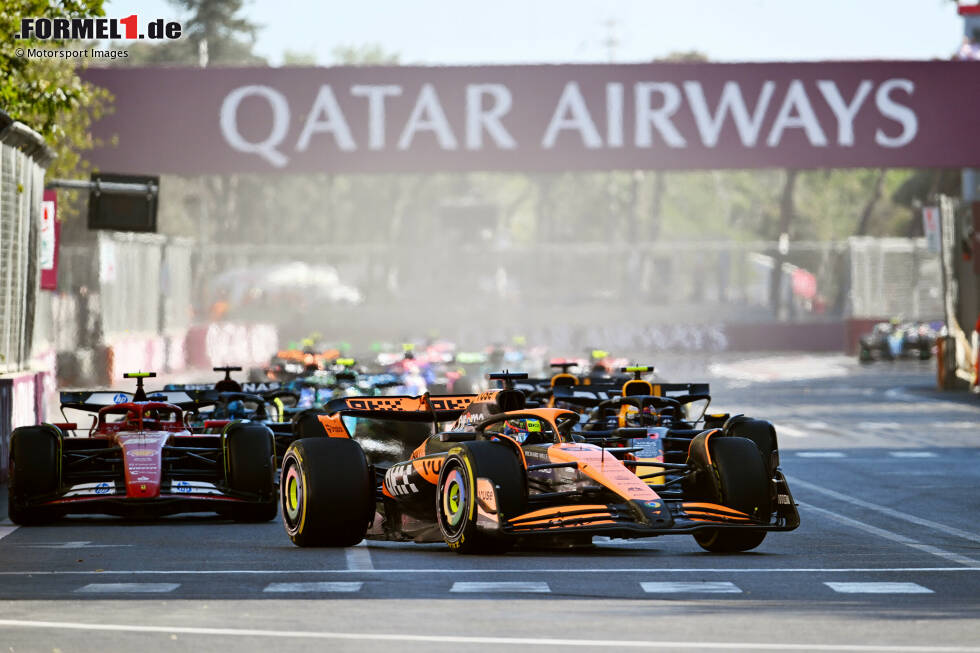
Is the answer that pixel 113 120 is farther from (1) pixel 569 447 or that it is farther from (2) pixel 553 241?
(2) pixel 553 241

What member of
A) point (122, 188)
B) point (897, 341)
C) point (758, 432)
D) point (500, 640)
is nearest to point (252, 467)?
point (758, 432)

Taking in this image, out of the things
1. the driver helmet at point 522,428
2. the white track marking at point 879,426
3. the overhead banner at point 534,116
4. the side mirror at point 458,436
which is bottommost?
the white track marking at point 879,426

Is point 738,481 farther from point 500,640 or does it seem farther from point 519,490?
point 500,640

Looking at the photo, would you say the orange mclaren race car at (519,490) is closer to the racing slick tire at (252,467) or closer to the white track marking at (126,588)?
the racing slick tire at (252,467)

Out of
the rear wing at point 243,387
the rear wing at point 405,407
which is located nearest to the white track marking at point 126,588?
the rear wing at point 405,407

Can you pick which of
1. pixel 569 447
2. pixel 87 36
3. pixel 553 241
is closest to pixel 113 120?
pixel 87 36

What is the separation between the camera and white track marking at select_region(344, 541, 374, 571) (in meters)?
13.4

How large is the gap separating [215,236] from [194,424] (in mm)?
104011

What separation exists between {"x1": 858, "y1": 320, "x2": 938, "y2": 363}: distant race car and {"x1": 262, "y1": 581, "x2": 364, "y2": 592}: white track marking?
5070cm

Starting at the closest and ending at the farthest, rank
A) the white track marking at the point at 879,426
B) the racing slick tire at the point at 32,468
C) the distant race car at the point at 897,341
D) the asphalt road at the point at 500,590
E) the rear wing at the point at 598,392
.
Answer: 1. the asphalt road at the point at 500,590
2. the racing slick tire at the point at 32,468
3. the rear wing at the point at 598,392
4. the white track marking at the point at 879,426
5. the distant race car at the point at 897,341

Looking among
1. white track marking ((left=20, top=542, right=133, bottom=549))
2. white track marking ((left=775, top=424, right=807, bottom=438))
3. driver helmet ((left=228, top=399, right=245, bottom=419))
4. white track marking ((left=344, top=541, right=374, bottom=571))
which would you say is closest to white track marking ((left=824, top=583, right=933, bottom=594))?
white track marking ((left=344, top=541, right=374, bottom=571))

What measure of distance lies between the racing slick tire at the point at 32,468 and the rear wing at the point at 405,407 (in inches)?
93.9

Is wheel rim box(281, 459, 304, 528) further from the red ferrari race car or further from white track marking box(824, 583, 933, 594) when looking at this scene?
white track marking box(824, 583, 933, 594)

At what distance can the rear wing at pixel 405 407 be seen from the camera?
1575 centimetres
